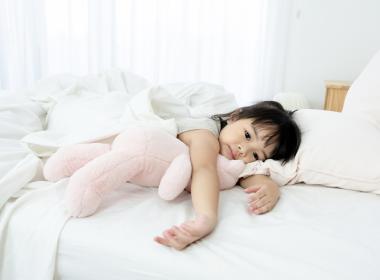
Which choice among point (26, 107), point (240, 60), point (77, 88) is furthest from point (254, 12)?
point (26, 107)

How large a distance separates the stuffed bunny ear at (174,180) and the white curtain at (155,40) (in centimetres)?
210

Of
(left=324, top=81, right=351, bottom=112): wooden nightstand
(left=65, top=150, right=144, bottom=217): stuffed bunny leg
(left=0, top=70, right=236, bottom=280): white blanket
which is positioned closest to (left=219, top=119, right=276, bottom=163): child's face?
(left=0, top=70, right=236, bottom=280): white blanket

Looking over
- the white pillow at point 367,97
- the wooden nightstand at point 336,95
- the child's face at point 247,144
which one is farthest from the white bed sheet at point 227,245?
the wooden nightstand at point 336,95

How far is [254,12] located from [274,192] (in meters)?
2.15

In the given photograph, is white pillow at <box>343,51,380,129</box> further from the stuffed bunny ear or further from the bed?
the stuffed bunny ear

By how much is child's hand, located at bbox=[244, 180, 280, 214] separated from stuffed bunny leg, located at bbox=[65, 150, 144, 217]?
26 cm

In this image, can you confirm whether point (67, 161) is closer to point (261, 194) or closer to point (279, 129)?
point (261, 194)

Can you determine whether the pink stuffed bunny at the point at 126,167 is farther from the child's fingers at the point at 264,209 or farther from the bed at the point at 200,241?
the child's fingers at the point at 264,209

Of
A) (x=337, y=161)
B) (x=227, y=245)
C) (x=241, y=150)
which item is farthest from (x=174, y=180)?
(x=337, y=161)

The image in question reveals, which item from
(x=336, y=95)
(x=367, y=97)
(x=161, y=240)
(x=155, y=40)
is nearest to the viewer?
(x=161, y=240)

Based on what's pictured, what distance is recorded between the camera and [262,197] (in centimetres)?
84

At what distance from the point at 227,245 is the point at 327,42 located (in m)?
2.31

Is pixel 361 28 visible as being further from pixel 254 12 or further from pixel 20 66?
pixel 20 66

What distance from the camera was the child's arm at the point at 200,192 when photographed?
2.18ft
